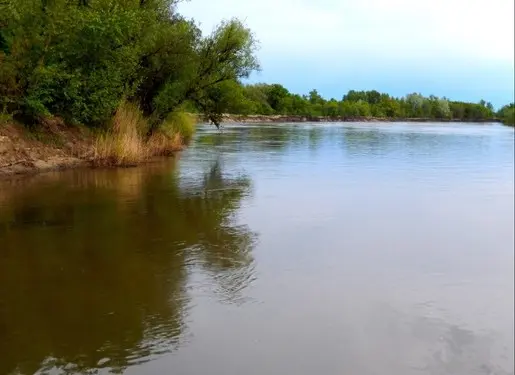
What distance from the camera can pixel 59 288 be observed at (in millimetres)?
6738

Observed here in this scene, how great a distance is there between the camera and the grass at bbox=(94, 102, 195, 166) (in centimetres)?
1934

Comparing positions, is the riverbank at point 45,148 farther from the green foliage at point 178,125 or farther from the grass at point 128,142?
the green foliage at point 178,125

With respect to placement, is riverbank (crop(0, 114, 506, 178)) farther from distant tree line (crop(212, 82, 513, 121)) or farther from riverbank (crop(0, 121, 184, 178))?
distant tree line (crop(212, 82, 513, 121))

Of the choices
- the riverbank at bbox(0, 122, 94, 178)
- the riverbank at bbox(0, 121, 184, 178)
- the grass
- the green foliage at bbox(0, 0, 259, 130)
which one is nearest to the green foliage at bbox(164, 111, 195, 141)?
the grass

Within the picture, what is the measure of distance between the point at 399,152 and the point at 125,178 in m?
17.3

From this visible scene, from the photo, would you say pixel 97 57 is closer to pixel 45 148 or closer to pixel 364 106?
pixel 45 148

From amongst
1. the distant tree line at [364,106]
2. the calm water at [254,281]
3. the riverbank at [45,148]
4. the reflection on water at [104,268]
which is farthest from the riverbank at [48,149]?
the distant tree line at [364,106]

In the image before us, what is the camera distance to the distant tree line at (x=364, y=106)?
278 feet

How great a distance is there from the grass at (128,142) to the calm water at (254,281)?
14.2 feet

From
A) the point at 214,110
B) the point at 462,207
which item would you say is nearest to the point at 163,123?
the point at 214,110

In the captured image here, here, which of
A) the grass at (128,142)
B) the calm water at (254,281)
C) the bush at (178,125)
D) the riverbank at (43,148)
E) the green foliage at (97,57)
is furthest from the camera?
the bush at (178,125)

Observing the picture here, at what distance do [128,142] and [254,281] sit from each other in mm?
13849

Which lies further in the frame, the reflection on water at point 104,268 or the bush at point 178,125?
the bush at point 178,125

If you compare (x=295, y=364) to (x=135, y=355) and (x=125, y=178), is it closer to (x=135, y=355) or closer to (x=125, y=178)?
(x=135, y=355)
